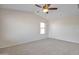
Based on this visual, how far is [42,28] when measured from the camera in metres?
1.50

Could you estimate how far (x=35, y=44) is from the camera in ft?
4.61

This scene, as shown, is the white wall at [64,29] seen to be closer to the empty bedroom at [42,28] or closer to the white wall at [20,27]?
the empty bedroom at [42,28]

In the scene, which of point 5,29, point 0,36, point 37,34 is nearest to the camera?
point 0,36

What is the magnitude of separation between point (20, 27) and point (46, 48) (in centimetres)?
46

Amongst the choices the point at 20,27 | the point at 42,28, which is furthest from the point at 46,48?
the point at 20,27

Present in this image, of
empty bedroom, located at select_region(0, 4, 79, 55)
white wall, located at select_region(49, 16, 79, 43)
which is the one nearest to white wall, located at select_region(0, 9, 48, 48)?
empty bedroom, located at select_region(0, 4, 79, 55)

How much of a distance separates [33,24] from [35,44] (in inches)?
12.1

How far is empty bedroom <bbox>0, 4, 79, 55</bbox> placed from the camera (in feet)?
4.62

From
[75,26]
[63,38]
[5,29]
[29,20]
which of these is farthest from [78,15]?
[5,29]

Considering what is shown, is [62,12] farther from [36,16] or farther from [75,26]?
[36,16]

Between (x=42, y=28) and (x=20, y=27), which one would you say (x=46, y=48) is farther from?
(x=20, y=27)

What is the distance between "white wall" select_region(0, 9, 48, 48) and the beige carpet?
0.25 feet

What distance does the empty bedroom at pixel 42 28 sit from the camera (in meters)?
1.41

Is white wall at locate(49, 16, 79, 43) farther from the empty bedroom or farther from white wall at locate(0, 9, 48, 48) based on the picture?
white wall at locate(0, 9, 48, 48)
